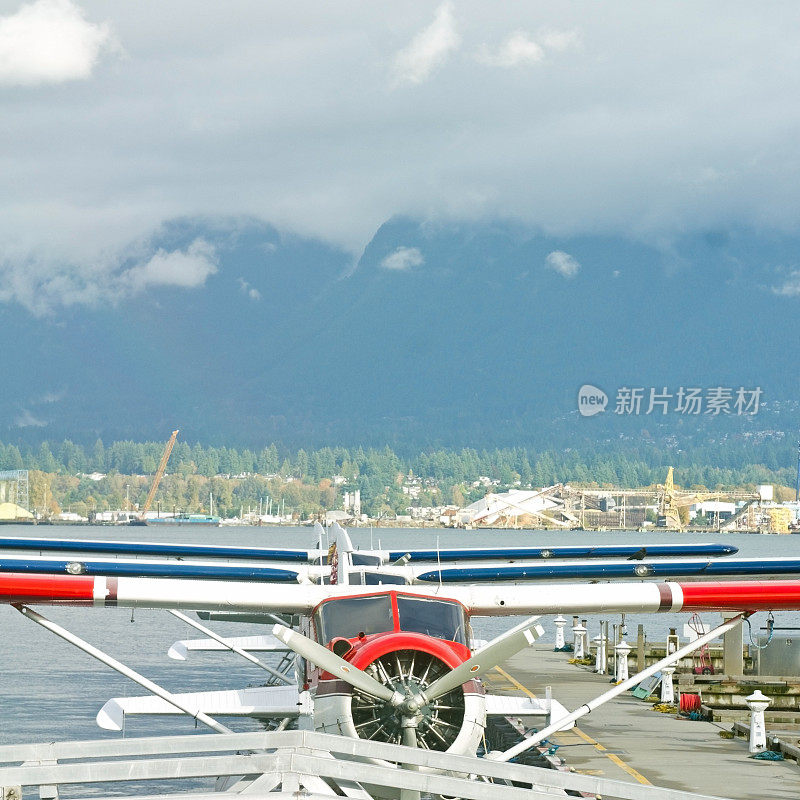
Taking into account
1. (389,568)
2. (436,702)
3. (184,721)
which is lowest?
(184,721)

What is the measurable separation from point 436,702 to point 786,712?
10.4 meters

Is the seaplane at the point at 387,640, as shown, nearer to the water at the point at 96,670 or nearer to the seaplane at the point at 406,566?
the seaplane at the point at 406,566

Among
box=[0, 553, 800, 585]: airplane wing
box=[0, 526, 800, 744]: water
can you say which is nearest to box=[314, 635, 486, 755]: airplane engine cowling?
box=[0, 553, 800, 585]: airplane wing

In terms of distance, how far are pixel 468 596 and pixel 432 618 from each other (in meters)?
0.91

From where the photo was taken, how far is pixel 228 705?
43.0 ft

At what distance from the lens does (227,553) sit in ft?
77.6

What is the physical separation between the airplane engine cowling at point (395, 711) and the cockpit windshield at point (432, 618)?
678 millimetres

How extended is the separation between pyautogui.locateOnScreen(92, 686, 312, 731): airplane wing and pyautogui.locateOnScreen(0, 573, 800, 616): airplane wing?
108 cm

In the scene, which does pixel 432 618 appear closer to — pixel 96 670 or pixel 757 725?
pixel 757 725

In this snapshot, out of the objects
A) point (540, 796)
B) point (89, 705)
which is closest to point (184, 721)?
point (89, 705)

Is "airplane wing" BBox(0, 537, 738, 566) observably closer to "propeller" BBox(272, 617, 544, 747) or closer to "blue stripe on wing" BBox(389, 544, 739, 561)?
"blue stripe on wing" BBox(389, 544, 739, 561)

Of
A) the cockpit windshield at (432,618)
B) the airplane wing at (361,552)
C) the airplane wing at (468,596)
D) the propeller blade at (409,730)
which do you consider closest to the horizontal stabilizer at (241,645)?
the airplane wing at (361,552)

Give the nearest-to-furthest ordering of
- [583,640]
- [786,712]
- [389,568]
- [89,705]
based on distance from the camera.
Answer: [389,568]
[786,712]
[89,705]
[583,640]

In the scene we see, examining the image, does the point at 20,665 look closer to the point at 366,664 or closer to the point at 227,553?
the point at 227,553
